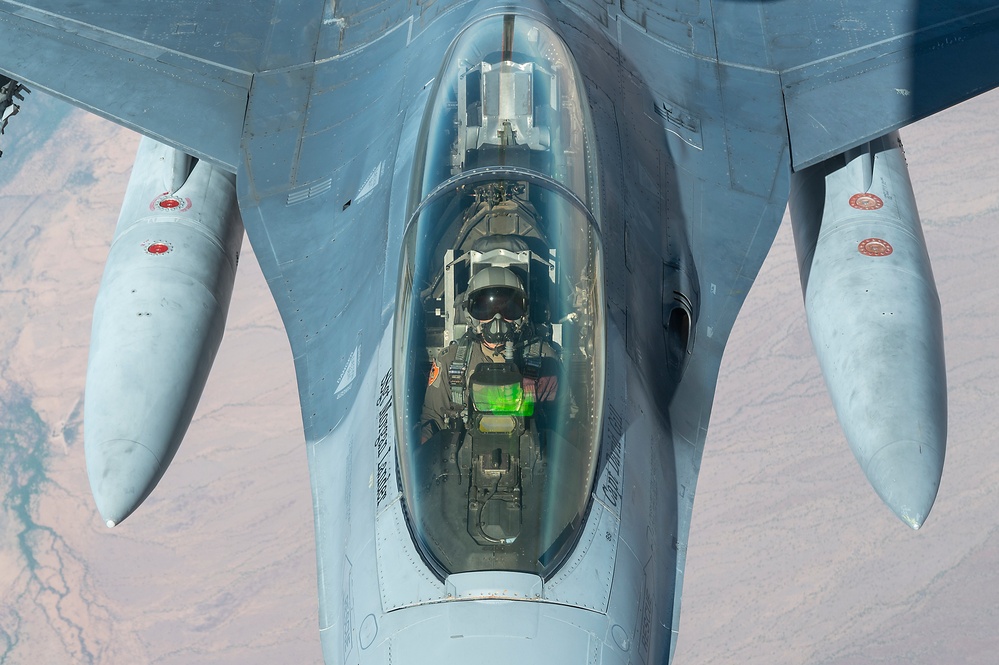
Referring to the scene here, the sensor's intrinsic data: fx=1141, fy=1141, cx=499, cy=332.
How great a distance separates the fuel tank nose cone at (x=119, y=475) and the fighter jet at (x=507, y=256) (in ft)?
A: 0.10

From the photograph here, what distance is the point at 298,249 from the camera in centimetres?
1012

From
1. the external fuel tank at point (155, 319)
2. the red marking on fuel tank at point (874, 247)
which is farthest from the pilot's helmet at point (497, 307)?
the red marking on fuel tank at point (874, 247)

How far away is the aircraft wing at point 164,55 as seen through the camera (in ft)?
35.8

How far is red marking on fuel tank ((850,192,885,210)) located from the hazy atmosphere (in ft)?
36.6

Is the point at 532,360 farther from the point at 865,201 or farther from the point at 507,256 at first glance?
the point at 865,201

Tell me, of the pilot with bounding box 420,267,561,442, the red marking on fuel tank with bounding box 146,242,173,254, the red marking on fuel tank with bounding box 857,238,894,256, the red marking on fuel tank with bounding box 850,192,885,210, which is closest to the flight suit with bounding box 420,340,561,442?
the pilot with bounding box 420,267,561,442

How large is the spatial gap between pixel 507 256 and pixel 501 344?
1.95 feet

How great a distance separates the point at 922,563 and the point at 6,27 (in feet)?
60.3

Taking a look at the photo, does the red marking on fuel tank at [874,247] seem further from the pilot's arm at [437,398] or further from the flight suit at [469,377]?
the pilot's arm at [437,398]

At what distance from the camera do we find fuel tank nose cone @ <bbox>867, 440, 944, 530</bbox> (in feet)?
28.9

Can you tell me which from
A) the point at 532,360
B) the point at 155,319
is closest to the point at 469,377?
the point at 532,360

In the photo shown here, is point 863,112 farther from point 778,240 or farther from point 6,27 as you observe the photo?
point 778,240

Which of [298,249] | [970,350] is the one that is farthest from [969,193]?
[298,249]

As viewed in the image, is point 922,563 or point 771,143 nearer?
point 771,143
